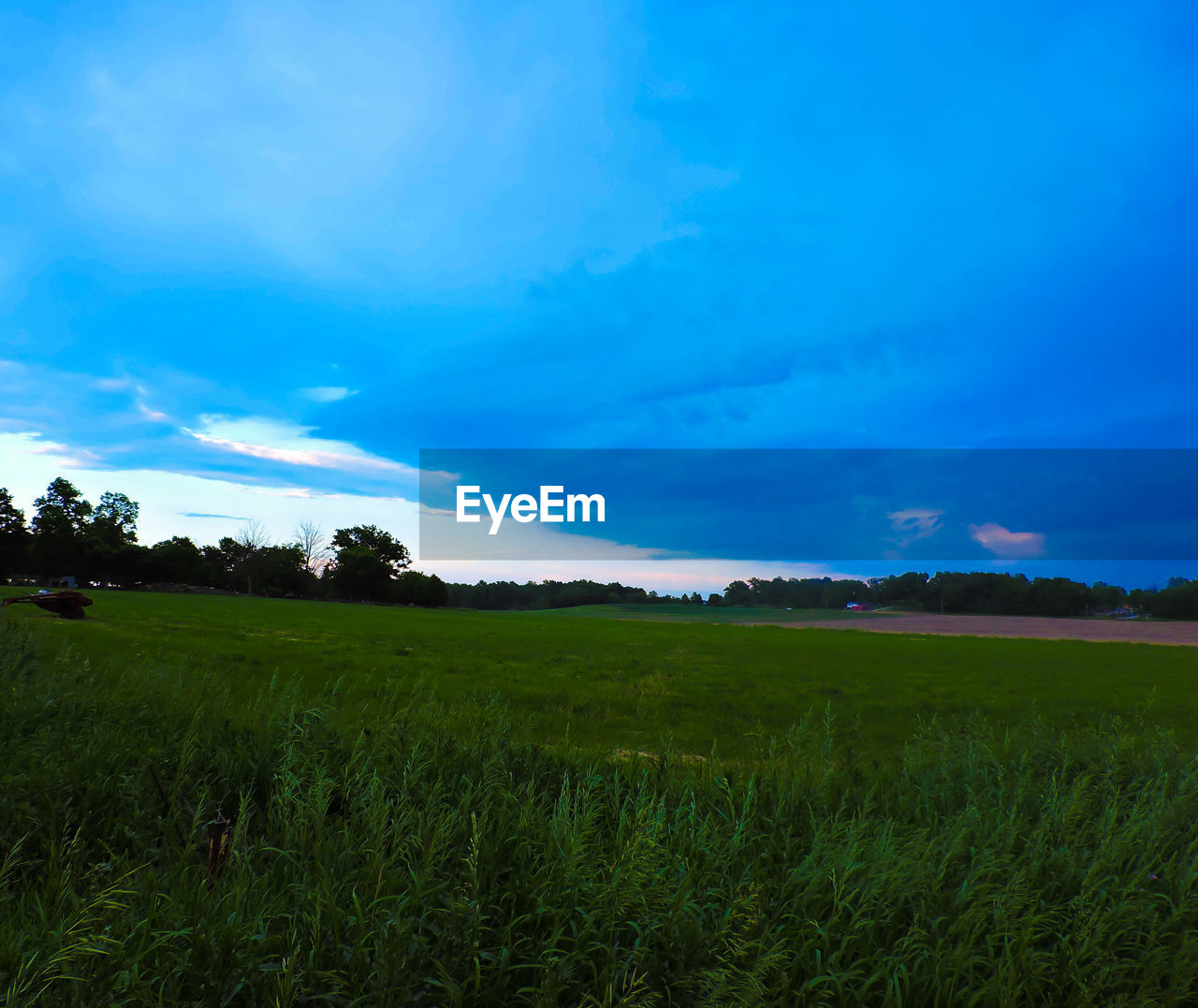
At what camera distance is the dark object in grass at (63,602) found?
2481 centimetres

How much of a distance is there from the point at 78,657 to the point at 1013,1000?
15.2 metres

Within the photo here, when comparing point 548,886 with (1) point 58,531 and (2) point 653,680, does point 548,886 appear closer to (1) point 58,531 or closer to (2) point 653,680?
(2) point 653,680

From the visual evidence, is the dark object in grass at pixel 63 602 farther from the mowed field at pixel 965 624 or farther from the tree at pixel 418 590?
the tree at pixel 418 590

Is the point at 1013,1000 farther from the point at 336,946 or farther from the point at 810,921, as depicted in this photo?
the point at 336,946

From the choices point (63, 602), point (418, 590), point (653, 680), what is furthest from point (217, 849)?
point (418, 590)

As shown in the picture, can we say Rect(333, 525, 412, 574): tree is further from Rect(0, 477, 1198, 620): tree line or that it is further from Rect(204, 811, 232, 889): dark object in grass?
Rect(204, 811, 232, 889): dark object in grass

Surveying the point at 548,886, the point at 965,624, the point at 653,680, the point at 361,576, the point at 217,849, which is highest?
the point at 217,849

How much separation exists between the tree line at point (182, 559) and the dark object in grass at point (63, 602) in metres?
89.4

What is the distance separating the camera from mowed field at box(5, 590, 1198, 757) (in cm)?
1185

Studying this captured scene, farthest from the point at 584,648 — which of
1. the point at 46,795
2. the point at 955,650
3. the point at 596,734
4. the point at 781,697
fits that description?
the point at 46,795

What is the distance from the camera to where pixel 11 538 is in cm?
9512

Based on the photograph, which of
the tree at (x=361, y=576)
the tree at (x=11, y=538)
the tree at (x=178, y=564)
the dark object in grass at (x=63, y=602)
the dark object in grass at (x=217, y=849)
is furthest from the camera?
the tree at (x=361, y=576)

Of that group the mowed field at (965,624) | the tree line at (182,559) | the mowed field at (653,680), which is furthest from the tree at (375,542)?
the mowed field at (653,680)

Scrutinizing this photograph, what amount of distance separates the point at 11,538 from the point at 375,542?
5391cm
